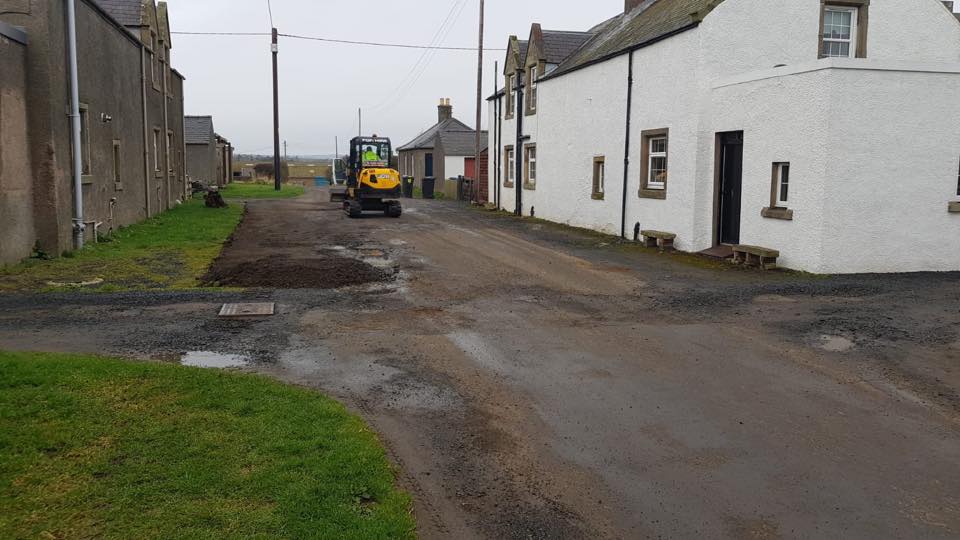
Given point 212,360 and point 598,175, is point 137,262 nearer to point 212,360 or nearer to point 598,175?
point 212,360

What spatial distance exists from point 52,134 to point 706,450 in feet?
46.3

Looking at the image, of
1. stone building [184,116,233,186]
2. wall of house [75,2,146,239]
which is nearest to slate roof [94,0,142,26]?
wall of house [75,2,146,239]

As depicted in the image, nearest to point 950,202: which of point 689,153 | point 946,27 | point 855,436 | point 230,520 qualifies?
point 689,153

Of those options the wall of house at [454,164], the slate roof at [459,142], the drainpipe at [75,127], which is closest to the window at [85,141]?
the drainpipe at [75,127]

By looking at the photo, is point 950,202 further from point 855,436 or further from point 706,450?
point 706,450

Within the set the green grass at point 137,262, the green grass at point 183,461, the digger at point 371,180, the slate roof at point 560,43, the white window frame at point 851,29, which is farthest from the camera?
the slate roof at point 560,43

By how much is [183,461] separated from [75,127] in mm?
13267

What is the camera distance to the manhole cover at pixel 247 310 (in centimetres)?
1057

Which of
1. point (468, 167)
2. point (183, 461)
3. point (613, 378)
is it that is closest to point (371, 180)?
point (613, 378)

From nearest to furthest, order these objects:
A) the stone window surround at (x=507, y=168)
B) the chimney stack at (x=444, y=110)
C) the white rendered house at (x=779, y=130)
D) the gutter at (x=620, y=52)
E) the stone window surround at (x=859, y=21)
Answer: the white rendered house at (x=779, y=130)
the stone window surround at (x=859, y=21)
the gutter at (x=620, y=52)
the stone window surround at (x=507, y=168)
the chimney stack at (x=444, y=110)

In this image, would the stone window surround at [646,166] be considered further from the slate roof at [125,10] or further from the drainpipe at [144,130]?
the slate roof at [125,10]

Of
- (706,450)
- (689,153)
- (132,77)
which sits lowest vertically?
(706,450)

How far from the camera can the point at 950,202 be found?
14.8 m

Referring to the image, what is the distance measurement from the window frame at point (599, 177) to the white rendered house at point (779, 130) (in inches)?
2.7
